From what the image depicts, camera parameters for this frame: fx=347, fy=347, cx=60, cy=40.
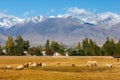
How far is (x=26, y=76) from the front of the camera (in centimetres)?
5047

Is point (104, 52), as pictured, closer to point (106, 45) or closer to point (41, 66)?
point (106, 45)

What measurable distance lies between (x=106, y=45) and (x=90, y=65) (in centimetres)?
11482

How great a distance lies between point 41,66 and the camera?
81.9m

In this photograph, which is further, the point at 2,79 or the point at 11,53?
the point at 11,53

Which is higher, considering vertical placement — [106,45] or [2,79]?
[106,45]

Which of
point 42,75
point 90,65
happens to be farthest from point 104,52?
point 42,75

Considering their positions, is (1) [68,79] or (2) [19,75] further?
(2) [19,75]

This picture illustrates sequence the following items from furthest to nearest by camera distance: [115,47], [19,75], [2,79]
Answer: [115,47] < [19,75] < [2,79]

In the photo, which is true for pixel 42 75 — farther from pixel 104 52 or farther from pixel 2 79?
pixel 104 52

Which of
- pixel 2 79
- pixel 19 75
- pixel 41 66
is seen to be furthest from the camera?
pixel 41 66

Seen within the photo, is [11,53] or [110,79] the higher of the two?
[11,53]

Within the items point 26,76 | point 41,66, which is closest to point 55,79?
point 26,76

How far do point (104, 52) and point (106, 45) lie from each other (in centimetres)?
425

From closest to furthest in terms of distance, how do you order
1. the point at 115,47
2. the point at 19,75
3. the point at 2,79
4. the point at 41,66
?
the point at 2,79 < the point at 19,75 < the point at 41,66 < the point at 115,47
